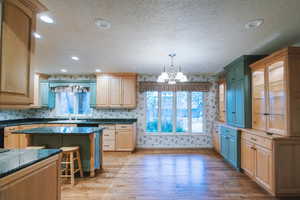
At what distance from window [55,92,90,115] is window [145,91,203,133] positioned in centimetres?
215

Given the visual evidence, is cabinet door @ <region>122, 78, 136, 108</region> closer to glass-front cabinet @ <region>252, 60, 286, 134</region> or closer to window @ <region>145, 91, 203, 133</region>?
window @ <region>145, 91, 203, 133</region>

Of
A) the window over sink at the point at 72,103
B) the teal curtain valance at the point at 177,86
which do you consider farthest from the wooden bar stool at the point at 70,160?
the teal curtain valance at the point at 177,86

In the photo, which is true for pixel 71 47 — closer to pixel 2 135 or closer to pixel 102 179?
pixel 102 179

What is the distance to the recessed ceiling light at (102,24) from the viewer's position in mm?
2234

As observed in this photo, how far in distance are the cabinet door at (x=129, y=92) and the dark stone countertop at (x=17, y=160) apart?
373cm

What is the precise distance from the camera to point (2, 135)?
4.46m

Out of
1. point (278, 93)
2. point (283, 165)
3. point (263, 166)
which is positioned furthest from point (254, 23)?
point (263, 166)

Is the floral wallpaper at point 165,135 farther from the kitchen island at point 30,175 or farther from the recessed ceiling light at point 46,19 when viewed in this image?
the kitchen island at point 30,175

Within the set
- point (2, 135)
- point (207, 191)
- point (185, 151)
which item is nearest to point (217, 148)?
point (185, 151)

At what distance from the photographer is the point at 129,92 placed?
5617 mm

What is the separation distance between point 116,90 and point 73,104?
1710mm

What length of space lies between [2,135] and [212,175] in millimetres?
5208

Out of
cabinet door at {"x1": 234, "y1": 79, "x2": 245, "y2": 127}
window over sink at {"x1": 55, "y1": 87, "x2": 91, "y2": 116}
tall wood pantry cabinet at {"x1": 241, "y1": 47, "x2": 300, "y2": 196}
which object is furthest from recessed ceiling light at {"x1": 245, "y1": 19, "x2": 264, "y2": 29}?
window over sink at {"x1": 55, "y1": 87, "x2": 91, "y2": 116}

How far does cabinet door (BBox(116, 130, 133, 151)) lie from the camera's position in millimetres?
5266
